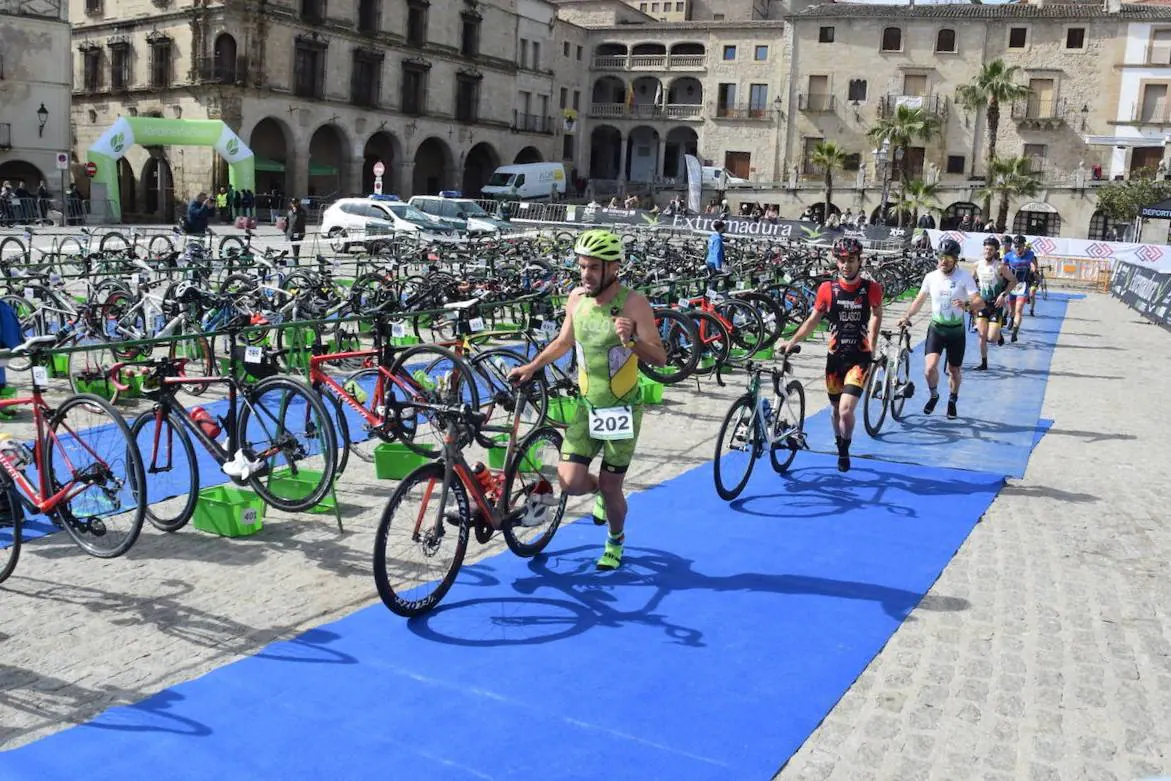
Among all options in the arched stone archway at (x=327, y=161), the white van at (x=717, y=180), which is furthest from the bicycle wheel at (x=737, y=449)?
the white van at (x=717, y=180)

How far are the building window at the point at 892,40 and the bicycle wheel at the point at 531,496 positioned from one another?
57.4m

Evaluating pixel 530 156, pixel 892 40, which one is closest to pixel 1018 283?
pixel 892 40

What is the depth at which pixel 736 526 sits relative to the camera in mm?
7320

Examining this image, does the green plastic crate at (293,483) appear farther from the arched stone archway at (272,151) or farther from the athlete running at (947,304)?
the arched stone archway at (272,151)

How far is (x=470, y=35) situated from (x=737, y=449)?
172 ft

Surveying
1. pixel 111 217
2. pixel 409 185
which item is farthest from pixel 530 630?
pixel 409 185

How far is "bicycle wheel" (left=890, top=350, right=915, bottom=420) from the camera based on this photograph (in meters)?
10.7

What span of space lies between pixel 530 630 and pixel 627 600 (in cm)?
68

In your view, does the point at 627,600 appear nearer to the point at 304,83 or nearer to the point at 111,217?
the point at 111,217

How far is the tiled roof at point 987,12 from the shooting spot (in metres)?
55.3

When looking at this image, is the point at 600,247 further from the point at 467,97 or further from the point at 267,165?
the point at 467,97

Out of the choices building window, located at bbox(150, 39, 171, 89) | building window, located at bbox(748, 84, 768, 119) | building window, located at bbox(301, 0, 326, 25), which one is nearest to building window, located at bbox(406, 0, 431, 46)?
building window, located at bbox(301, 0, 326, 25)

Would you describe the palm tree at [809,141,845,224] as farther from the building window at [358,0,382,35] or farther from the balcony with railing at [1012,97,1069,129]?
the building window at [358,0,382,35]

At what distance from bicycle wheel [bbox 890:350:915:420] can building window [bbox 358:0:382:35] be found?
44310mm
